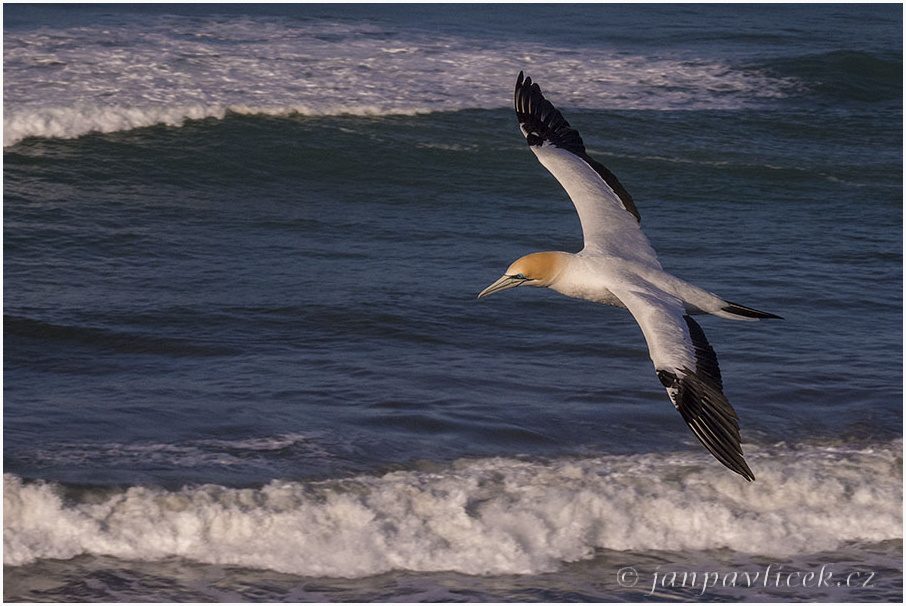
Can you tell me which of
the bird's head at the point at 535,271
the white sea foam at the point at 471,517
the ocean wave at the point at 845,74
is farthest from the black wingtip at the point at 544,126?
the ocean wave at the point at 845,74

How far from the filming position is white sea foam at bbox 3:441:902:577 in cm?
736

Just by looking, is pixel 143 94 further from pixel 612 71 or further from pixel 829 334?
pixel 829 334

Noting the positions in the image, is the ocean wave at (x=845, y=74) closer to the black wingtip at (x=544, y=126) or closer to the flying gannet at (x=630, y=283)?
the black wingtip at (x=544, y=126)

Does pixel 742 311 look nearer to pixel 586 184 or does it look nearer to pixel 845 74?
pixel 586 184

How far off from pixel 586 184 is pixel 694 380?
259 cm

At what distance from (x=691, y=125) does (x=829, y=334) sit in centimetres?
930

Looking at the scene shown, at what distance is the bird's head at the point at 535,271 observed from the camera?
7.23 metres

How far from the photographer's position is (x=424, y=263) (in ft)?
45.0

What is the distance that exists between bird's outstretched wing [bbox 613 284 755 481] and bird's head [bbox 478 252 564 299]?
0.75 metres

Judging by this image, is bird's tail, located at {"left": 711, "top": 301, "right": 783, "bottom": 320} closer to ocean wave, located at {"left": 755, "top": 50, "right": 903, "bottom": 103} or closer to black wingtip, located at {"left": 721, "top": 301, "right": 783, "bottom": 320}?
black wingtip, located at {"left": 721, "top": 301, "right": 783, "bottom": 320}

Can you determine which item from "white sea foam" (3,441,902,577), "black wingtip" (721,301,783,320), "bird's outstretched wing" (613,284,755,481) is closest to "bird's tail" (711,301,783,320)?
"black wingtip" (721,301,783,320)

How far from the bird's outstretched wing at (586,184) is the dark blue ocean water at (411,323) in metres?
1.61

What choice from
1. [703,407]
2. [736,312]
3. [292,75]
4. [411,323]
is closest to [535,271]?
[736,312]

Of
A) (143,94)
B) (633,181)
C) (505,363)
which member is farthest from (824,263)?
(143,94)
